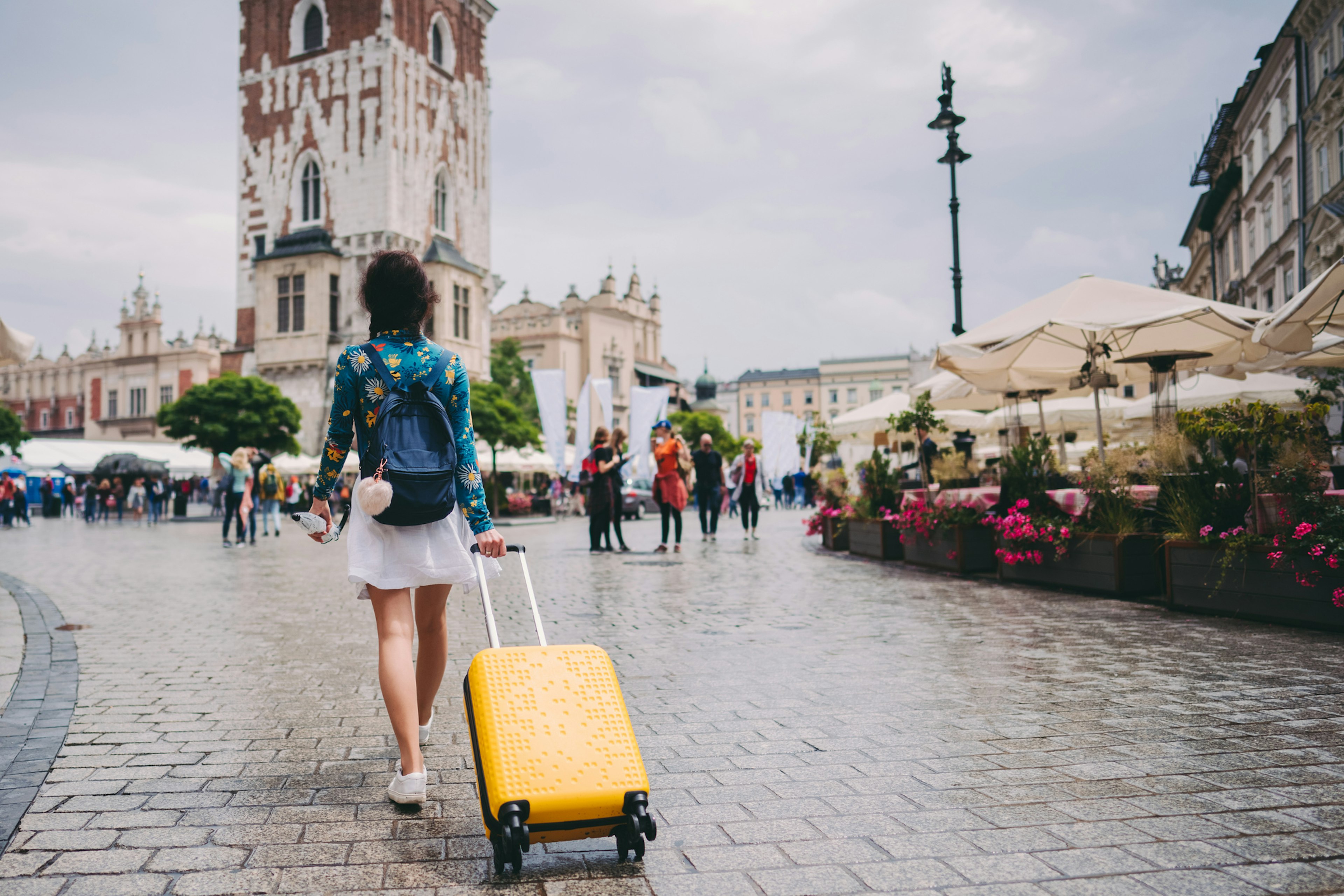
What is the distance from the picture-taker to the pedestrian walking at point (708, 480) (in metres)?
16.7

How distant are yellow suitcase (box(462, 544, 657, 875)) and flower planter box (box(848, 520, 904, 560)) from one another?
1027 cm

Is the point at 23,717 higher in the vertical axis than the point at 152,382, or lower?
lower

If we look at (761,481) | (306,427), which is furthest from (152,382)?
(761,481)

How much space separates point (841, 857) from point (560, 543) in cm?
1566

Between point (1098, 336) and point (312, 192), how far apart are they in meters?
41.1

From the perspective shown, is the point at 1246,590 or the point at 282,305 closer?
the point at 1246,590

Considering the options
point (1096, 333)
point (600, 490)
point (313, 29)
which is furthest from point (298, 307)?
point (1096, 333)

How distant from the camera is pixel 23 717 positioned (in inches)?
175

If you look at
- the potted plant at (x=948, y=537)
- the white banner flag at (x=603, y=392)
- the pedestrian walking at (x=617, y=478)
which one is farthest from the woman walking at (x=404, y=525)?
the white banner flag at (x=603, y=392)

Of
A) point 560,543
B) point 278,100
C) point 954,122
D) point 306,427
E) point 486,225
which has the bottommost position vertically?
point 560,543

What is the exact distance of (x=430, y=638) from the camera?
3.55 metres

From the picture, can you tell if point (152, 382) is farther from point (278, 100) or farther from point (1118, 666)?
point (1118, 666)

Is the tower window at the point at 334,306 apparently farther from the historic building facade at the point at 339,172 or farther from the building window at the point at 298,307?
the building window at the point at 298,307

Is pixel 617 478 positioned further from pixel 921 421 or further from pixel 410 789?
pixel 410 789
